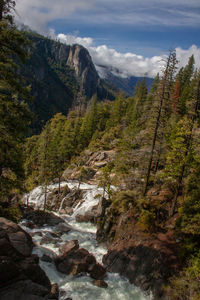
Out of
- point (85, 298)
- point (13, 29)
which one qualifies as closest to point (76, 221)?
point (85, 298)

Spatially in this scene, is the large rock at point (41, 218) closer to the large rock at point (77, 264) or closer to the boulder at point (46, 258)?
the boulder at point (46, 258)

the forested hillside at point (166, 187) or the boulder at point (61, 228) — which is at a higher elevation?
the forested hillside at point (166, 187)

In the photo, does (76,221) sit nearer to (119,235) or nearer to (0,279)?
(119,235)

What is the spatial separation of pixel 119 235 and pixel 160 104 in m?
15.8

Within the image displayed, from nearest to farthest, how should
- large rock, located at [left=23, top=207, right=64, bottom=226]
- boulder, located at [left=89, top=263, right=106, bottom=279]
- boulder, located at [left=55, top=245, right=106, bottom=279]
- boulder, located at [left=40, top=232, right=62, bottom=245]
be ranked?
1. boulder, located at [left=89, top=263, right=106, bottom=279]
2. boulder, located at [left=55, top=245, right=106, bottom=279]
3. boulder, located at [left=40, top=232, right=62, bottom=245]
4. large rock, located at [left=23, top=207, right=64, bottom=226]

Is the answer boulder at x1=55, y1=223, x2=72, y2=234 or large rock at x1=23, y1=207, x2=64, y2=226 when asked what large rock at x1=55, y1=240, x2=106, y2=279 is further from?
large rock at x1=23, y1=207, x2=64, y2=226

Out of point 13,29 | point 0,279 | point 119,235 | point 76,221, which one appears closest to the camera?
point 13,29

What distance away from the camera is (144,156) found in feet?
80.8

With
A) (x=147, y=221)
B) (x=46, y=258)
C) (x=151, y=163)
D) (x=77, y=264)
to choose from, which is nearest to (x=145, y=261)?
(x=147, y=221)

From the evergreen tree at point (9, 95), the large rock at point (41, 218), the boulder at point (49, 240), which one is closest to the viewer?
the evergreen tree at point (9, 95)

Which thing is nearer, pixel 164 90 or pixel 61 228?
pixel 164 90

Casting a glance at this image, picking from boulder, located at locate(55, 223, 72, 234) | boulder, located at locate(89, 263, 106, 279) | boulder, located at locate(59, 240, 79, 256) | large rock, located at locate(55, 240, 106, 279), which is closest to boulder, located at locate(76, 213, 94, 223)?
boulder, located at locate(55, 223, 72, 234)

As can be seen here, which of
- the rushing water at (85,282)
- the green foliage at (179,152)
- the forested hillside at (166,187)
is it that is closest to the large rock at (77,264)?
the rushing water at (85,282)

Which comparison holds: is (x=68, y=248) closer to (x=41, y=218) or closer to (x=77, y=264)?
(x=77, y=264)
